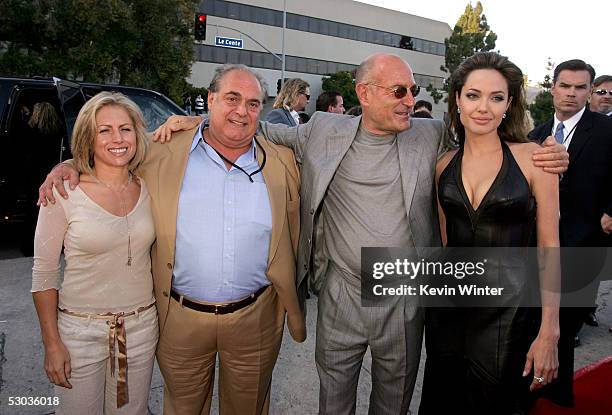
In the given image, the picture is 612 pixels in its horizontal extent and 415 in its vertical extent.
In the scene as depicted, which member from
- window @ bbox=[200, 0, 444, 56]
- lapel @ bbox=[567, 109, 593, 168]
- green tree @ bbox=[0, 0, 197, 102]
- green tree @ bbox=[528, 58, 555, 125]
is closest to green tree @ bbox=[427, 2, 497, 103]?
window @ bbox=[200, 0, 444, 56]

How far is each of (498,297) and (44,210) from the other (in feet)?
6.62

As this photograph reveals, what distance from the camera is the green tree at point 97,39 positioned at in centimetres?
1930

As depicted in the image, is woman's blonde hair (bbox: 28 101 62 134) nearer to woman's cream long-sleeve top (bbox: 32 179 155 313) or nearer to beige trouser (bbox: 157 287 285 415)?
woman's cream long-sleeve top (bbox: 32 179 155 313)

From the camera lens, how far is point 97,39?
2028cm

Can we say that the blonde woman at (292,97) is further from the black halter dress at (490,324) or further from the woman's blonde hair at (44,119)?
the black halter dress at (490,324)

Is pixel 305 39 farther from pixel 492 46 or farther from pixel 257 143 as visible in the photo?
pixel 257 143

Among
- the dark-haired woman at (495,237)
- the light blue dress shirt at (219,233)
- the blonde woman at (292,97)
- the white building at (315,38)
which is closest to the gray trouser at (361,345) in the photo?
the dark-haired woman at (495,237)

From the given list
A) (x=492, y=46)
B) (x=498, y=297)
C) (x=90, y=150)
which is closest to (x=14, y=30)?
(x=90, y=150)

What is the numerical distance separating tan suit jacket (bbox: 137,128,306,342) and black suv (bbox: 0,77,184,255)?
351 centimetres

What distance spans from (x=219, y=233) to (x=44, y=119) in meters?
4.36

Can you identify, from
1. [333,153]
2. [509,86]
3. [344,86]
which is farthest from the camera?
[344,86]

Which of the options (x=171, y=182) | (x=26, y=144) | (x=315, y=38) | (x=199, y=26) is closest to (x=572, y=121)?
(x=171, y=182)

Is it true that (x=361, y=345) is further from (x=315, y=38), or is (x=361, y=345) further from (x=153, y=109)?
(x=315, y=38)

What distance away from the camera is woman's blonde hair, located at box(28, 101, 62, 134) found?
556cm
